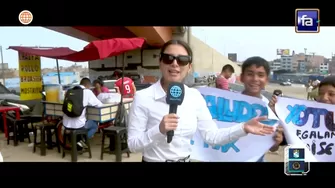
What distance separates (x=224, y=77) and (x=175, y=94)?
38.7 inches

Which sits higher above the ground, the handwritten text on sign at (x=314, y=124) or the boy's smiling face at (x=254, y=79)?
the boy's smiling face at (x=254, y=79)

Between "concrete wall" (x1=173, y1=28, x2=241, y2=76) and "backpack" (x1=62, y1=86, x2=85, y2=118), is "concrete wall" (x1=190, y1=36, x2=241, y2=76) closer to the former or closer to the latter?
"concrete wall" (x1=173, y1=28, x2=241, y2=76)

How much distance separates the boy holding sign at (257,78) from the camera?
1406 mm

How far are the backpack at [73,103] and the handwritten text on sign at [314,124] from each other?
2.27 m

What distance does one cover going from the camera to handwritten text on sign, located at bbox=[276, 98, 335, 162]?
59.5 inches

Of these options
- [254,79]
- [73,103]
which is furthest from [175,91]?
[73,103]

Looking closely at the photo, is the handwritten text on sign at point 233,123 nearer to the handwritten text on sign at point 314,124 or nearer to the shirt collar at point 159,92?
the handwritten text on sign at point 314,124

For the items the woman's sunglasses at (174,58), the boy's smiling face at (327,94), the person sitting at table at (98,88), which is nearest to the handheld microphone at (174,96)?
the woman's sunglasses at (174,58)

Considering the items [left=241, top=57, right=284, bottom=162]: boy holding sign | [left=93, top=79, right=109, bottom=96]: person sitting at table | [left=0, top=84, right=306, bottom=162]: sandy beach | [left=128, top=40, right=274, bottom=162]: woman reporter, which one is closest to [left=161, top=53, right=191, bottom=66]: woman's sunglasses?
[left=128, top=40, right=274, bottom=162]: woman reporter

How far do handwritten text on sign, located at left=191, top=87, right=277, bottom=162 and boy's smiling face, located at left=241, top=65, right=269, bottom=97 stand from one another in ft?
0.22

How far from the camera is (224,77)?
78.2 inches

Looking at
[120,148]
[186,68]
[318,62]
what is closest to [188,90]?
[186,68]
